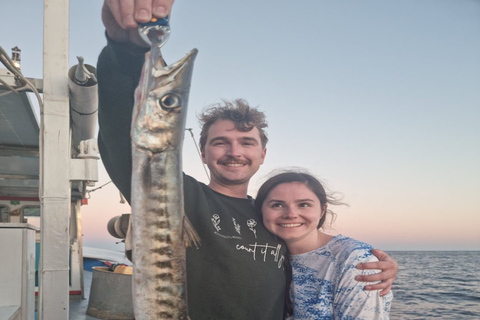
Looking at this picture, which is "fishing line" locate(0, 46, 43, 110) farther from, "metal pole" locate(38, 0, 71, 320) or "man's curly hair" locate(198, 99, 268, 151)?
"man's curly hair" locate(198, 99, 268, 151)

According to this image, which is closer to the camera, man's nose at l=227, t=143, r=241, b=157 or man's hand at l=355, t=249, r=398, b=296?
man's hand at l=355, t=249, r=398, b=296

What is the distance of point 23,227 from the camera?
4.91 m

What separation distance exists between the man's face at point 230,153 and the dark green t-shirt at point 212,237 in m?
0.17

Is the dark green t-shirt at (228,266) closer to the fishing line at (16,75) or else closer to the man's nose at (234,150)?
the man's nose at (234,150)

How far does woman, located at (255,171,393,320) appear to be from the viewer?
10.0 ft

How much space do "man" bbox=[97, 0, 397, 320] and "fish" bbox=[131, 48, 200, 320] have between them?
0.32 metres

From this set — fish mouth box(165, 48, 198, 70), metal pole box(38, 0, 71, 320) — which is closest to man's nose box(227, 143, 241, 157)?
fish mouth box(165, 48, 198, 70)

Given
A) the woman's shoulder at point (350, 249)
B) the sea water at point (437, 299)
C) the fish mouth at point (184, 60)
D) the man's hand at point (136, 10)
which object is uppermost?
the man's hand at point (136, 10)

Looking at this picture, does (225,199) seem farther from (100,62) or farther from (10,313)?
(10,313)

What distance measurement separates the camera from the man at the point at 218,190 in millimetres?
2419

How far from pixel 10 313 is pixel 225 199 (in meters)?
2.76

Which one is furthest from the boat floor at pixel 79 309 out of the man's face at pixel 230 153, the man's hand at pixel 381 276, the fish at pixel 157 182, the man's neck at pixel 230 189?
the fish at pixel 157 182

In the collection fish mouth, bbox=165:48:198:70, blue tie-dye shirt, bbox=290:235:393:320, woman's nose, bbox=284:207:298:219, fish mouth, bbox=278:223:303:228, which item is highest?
fish mouth, bbox=165:48:198:70

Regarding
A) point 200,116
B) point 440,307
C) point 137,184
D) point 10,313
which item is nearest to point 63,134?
point 10,313
